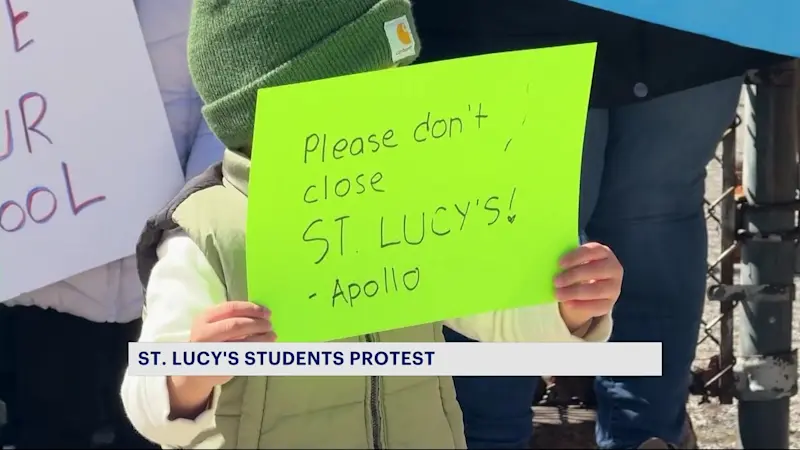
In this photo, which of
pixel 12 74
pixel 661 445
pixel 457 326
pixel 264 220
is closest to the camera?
pixel 264 220

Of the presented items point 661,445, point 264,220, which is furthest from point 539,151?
point 661,445

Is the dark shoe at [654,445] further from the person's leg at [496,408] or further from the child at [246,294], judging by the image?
the child at [246,294]

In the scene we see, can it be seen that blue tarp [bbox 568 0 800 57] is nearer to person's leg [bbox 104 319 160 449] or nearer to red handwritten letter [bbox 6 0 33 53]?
red handwritten letter [bbox 6 0 33 53]

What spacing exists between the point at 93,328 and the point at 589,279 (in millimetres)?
837

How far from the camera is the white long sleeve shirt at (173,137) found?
1.38m

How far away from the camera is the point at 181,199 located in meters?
1.09

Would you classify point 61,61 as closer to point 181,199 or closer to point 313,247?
point 181,199

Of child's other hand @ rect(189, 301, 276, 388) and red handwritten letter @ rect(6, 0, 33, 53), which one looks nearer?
child's other hand @ rect(189, 301, 276, 388)

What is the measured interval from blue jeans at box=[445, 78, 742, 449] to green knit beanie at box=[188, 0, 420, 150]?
1.91 feet

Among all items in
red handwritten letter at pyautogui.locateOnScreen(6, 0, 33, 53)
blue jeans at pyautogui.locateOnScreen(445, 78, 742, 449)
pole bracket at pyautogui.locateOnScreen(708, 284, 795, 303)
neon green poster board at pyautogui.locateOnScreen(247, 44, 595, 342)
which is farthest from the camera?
pole bracket at pyautogui.locateOnScreen(708, 284, 795, 303)

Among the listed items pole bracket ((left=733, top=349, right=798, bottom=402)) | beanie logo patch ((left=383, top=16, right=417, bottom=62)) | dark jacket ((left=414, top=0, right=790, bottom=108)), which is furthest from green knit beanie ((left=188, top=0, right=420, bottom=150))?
pole bracket ((left=733, top=349, right=798, bottom=402))

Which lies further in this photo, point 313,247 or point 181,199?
point 181,199

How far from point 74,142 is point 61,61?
0.09 meters

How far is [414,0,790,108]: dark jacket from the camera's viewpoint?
1474 mm
